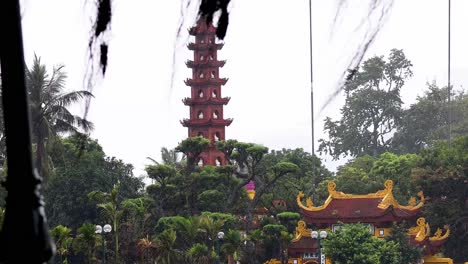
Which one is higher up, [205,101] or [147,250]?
[205,101]

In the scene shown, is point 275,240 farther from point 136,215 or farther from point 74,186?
point 74,186

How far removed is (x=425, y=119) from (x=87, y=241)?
62263 mm

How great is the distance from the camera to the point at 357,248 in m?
51.4

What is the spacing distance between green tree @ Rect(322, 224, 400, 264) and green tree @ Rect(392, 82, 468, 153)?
51755mm

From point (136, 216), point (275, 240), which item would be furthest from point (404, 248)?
point (136, 216)

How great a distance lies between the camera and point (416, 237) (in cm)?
5669

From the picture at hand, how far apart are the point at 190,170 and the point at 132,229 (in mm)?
8207

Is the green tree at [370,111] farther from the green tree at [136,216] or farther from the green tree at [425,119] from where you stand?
the green tree at [136,216]

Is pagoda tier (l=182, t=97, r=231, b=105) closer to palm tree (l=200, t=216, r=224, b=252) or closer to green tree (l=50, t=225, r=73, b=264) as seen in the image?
palm tree (l=200, t=216, r=224, b=252)

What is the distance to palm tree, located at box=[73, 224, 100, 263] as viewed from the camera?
47.5 metres

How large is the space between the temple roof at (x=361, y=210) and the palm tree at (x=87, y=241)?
11.8 m

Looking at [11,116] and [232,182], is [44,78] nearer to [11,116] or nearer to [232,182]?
[232,182]

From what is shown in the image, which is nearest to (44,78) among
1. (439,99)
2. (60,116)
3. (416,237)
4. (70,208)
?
(60,116)

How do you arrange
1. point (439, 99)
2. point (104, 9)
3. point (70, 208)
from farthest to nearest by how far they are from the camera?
1. point (439, 99)
2. point (70, 208)
3. point (104, 9)
